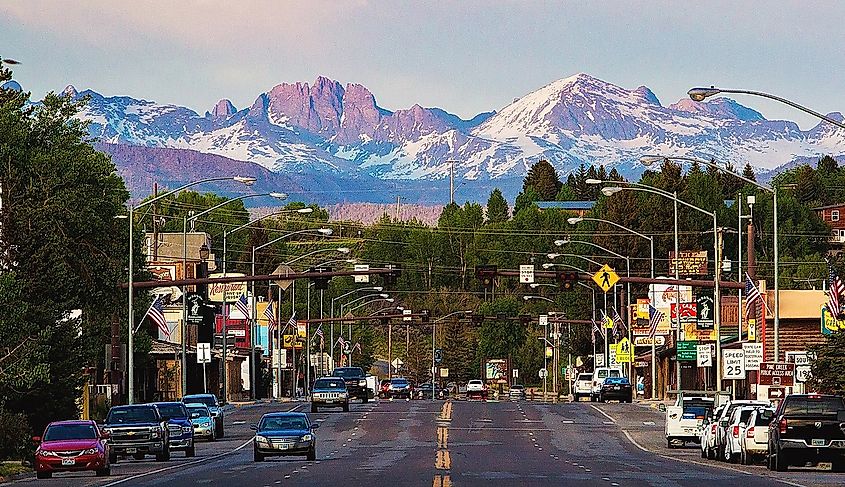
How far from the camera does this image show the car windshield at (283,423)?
46781mm

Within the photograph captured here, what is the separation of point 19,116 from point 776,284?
28.7 metres

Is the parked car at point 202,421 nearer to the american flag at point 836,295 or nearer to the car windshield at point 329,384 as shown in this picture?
the car windshield at point 329,384

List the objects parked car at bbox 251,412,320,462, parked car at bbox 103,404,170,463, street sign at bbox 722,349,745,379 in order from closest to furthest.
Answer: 1. parked car at bbox 251,412,320,462
2. parked car at bbox 103,404,170,463
3. street sign at bbox 722,349,745,379

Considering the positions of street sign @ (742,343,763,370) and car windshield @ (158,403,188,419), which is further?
street sign @ (742,343,763,370)

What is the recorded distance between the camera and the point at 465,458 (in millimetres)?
45688

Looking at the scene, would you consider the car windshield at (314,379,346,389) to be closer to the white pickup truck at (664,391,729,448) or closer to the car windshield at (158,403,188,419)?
the car windshield at (158,403,188,419)

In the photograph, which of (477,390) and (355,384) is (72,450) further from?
(477,390)

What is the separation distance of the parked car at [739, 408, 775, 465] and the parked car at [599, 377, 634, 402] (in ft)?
171

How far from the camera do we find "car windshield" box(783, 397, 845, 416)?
37.7m

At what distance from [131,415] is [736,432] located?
1755cm

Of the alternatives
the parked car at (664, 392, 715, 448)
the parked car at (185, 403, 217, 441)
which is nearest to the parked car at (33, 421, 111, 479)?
the parked car at (185, 403, 217, 441)

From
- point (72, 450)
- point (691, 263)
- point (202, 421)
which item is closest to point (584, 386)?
point (691, 263)

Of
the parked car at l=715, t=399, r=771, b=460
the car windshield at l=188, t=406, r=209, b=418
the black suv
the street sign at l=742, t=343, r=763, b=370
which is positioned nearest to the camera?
the parked car at l=715, t=399, r=771, b=460

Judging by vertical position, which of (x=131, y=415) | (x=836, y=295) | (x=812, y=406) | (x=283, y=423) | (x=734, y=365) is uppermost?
(x=836, y=295)
